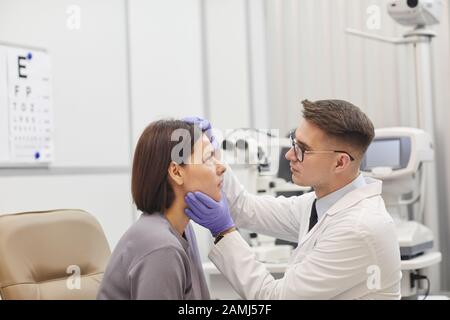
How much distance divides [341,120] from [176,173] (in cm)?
44

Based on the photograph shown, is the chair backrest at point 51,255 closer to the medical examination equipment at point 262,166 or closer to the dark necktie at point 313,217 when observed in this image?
the dark necktie at point 313,217

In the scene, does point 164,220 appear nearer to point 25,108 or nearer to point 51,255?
point 51,255

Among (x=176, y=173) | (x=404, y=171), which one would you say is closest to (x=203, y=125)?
(x=176, y=173)

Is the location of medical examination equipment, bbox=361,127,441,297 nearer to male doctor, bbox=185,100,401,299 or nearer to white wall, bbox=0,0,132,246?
male doctor, bbox=185,100,401,299

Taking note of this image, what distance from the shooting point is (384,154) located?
262cm

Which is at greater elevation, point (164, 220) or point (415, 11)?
point (415, 11)

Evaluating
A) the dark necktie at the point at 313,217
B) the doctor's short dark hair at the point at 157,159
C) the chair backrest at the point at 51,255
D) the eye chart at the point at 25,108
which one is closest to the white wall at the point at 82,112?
the eye chart at the point at 25,108

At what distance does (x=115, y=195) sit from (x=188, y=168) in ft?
4.54

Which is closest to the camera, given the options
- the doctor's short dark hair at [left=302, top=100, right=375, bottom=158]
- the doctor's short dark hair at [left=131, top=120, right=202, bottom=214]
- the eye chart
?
the doctor's short dark hair at [left=131, top=120, right=202, bottom=214]

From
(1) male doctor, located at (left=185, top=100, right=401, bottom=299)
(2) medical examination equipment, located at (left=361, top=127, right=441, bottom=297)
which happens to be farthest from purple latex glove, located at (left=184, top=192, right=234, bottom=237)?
(2) medical examination equipment, located at (left=361, top=127, right=441, bottom=297)

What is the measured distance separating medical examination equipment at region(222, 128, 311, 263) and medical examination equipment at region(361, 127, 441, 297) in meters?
0.40

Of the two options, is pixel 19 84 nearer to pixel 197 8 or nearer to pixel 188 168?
pixel 188 168

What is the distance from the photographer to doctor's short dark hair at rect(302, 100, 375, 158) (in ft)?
4.95
